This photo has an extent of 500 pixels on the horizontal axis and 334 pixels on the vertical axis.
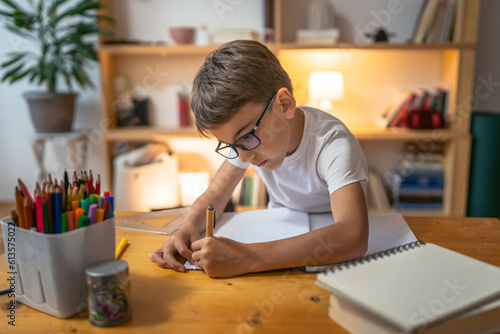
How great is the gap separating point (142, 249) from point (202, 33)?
2082 mm

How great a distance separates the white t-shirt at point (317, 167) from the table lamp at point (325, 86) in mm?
1490

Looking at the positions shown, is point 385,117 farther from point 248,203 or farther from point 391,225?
point 391,225

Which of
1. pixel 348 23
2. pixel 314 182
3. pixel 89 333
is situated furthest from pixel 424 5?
pixel 89 333

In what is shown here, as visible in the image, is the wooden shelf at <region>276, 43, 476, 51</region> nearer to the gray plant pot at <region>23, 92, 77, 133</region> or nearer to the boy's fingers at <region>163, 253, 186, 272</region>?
the gray plant pot at <region>23, 92, 77, 133</region>

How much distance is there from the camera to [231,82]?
954mm

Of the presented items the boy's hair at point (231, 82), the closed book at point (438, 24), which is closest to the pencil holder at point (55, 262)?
the boy's hair at point (231, 82)

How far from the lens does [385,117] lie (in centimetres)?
286

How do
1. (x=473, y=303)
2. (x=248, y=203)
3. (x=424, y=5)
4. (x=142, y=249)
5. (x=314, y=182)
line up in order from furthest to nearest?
(x=248, y=203), (x=424, y=5), (x=314, y=182), (x=142, y=249), (x=473, y=303)

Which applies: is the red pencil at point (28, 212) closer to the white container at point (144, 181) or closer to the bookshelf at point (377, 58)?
the white container at point (144, 181)

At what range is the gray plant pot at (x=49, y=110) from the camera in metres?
2.68

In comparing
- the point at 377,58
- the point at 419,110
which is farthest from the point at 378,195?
the point at 377,58

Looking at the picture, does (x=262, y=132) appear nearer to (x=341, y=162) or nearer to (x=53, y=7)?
(x=341, y=162)

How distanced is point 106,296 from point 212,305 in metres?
0.16

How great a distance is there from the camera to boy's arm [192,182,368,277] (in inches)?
32.9
